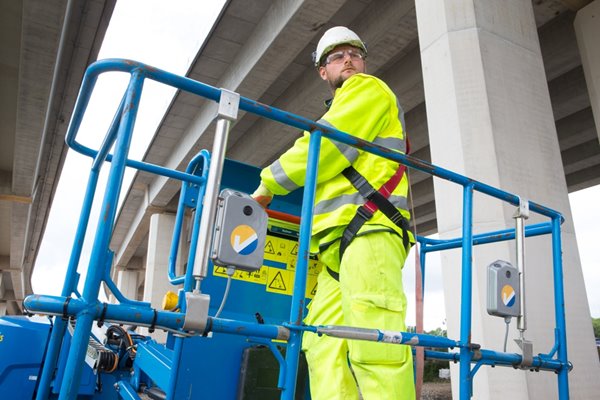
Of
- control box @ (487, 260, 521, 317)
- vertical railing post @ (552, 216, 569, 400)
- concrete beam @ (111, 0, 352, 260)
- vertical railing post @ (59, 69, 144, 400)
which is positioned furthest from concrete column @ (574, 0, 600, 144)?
vertical railing post @ (59, 69, 144, 400)

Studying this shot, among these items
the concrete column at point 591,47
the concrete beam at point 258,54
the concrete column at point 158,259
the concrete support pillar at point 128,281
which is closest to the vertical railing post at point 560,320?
the concrete column at point 591,47

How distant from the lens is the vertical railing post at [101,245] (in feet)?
3.83

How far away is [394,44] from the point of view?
823 cm

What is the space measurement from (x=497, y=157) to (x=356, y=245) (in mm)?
2665

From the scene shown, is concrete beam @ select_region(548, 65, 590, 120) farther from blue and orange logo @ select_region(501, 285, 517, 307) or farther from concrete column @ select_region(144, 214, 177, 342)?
concrete column @ select_region(144, 214, 177, 342)

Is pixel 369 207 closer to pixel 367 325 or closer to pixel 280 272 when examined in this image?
pixel 367 325

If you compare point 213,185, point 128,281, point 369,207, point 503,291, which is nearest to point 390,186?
point 369,207

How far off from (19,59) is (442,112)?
910 cm

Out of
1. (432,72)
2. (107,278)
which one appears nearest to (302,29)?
(432,72)

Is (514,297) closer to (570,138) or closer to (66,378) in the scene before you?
(66,378)

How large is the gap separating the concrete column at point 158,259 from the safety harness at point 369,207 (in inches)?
579

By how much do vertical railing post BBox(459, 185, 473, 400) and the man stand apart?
306mm

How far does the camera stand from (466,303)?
6.19ft

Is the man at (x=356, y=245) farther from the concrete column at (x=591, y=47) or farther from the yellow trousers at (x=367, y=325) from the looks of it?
the concrete column at (x=591, y=47)
